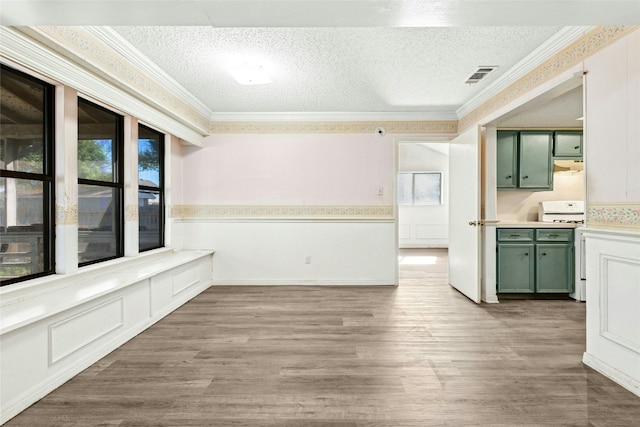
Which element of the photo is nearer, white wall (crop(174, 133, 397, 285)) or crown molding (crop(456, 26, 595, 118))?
crown molding (crop(456, 26, 595, 118))

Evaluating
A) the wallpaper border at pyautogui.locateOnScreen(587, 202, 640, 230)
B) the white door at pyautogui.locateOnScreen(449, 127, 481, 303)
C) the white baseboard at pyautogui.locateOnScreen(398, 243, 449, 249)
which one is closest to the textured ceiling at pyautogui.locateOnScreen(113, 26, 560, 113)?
the white door at pyautogui.locateOnScreen(449, 127, 481, 303)

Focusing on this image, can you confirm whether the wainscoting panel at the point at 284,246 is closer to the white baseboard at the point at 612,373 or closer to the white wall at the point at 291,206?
the white wall at the point at 291,206

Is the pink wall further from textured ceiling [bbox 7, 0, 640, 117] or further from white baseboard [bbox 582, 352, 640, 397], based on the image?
white baseboard [bbox 582, 352, 640, 397]

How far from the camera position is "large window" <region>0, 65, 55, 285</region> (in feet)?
6.98

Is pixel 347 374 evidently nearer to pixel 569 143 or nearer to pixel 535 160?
pixel 535 160

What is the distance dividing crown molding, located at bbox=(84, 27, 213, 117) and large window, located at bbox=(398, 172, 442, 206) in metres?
6.27

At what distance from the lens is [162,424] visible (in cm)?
171

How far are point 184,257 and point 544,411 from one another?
3618 millimetres

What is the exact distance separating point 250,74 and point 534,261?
152 inches

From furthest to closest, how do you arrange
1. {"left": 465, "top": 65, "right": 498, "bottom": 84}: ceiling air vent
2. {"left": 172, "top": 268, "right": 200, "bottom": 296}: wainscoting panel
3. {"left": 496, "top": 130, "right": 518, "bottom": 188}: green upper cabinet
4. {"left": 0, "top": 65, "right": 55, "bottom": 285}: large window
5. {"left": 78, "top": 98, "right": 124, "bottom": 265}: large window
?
1. {"left": 496, "top": 130, "right": 518, "bottom": 188}: green upper cabinet
2. {"left": 172, "top": 268, "right": 200, "bottom": 296}: wainscoting panel
3. {"left": 465, "top": 65, "right": 498, "bottom": 84}: ceiling air vent
4. {"left": 78, "top": 98, "right": 124, "bottom": 265}: large window
5. {"left": 0, "top": 65, "right": 55, "bottom": 285}: large window

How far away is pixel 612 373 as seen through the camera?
2.12 meters

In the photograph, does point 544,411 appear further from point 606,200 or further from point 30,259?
point 30,259

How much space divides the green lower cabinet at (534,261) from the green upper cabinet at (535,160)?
71 cm

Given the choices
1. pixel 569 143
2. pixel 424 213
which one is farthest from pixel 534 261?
pixel 424 213
